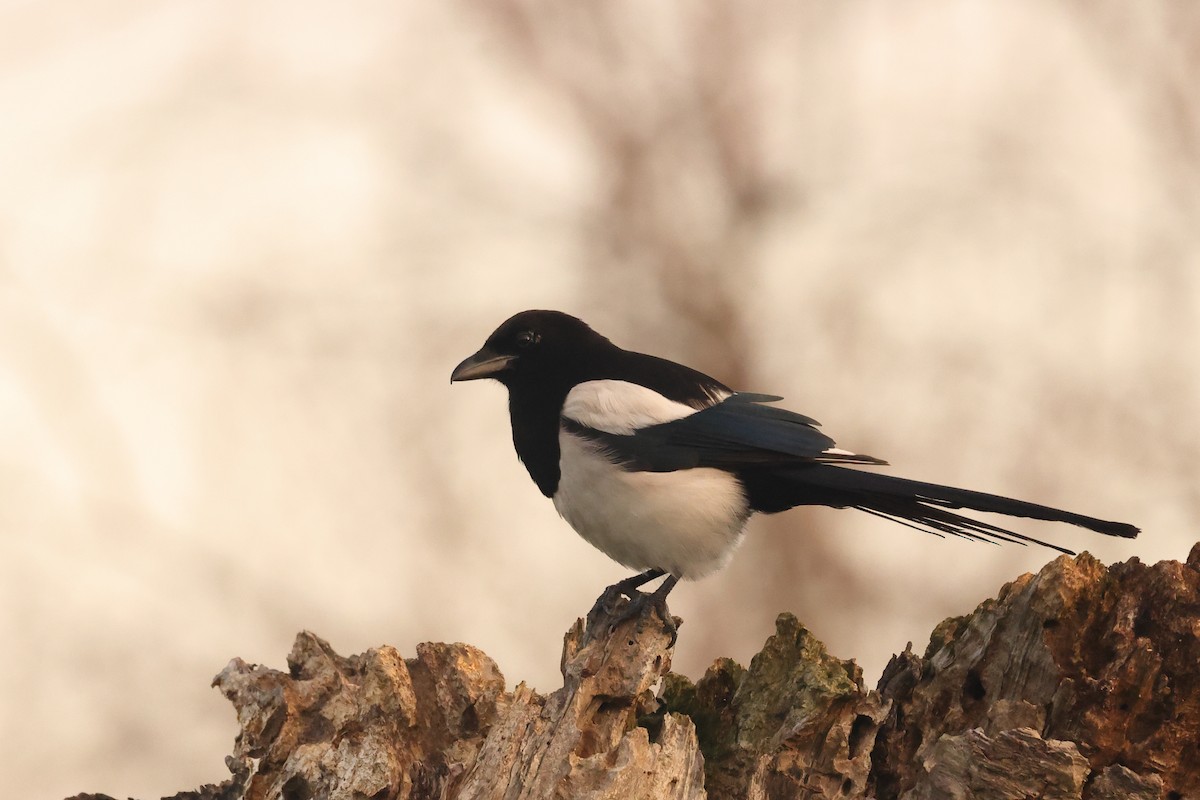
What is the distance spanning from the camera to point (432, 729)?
3.45 meters

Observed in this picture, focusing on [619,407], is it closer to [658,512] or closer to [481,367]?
[658,512]

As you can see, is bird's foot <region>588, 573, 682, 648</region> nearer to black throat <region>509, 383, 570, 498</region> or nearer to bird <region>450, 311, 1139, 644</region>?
bird <region>450, 311, 1139, 644</region>

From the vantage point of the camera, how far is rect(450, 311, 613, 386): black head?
4.04 m

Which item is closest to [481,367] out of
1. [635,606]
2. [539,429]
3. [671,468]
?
[539,429]

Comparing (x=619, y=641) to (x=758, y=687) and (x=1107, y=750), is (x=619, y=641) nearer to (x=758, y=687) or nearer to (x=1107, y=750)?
(x=758, y=687)

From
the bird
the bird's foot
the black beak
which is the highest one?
the black beak

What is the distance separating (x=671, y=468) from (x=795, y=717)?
3.21 ft

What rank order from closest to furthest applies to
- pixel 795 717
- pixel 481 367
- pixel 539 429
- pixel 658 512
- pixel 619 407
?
1. pixel 795 717
2. pixel 658 512
3. pixel 619 407
4. pixel 539 429
5. pixel 481 367

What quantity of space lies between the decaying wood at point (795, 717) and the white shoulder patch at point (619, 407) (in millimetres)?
611

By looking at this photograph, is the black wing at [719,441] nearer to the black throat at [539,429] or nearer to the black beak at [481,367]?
the black throat at [539,429]

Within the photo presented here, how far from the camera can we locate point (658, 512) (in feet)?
11.9

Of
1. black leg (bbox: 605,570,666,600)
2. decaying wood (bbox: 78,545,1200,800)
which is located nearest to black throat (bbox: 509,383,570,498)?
black leg (bbox: 605,570,666,600)

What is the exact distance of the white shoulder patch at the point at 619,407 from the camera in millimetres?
3695

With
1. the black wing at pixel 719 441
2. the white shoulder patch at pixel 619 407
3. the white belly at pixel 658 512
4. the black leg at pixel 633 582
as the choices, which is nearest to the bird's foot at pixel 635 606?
the black leg at pixel 633 582
